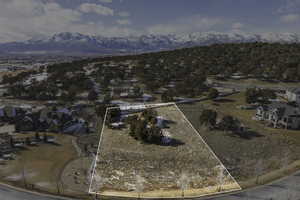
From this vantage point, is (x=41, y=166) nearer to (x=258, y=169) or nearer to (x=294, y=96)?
(x=258, y=169)

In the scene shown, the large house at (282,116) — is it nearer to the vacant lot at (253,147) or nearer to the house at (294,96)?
the vacant lot at (253,147)

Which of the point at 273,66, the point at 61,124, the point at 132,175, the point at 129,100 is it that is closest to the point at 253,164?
the point at 132,175

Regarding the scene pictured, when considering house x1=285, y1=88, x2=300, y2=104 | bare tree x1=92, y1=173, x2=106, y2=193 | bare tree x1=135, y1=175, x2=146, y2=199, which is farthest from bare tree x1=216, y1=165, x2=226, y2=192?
house x1=285, y1=88, x2=300, y2=104

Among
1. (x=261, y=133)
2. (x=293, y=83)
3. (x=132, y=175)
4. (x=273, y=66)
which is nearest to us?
(x=132, y=175)

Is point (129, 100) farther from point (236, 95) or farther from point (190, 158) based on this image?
point (190, 158)

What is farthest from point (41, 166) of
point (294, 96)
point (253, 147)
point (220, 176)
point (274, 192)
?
point (294, 96)

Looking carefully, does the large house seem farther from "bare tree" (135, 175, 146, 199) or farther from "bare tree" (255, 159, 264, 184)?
"bare tree" (135, 175, 146, 199)
